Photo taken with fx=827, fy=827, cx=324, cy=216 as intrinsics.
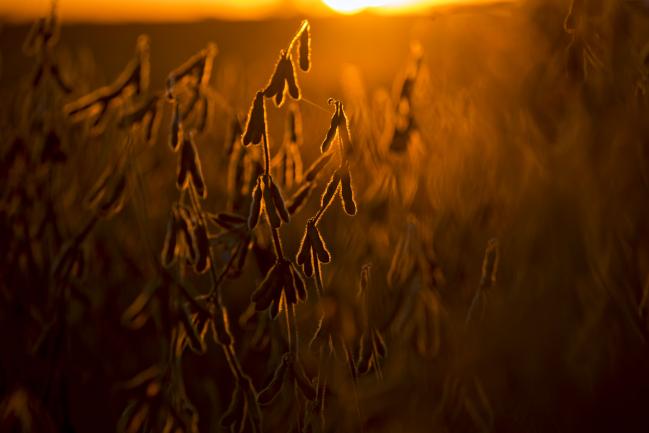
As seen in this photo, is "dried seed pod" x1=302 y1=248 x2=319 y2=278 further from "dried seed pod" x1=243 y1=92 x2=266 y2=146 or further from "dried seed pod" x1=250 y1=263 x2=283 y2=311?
"dried seed pod" x1=243 y1=92 x2=266 y2=146

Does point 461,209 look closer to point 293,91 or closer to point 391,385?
point 391,385

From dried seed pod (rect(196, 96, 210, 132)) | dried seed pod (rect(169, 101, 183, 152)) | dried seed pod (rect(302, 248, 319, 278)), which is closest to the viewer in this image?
dried seed pod (rect(302, 248, 319, 278))

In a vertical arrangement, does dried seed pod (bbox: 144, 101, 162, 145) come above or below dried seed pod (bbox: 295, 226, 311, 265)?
above

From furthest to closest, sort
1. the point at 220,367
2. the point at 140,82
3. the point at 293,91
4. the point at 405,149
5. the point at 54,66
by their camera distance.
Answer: the point at 220,367, the point at 405,149, the point at 54,66, the point at 140,82, the point at 293,91

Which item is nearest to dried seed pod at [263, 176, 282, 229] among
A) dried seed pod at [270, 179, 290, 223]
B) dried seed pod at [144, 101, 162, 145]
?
dried seed pod at [270, 179, 290, 223]

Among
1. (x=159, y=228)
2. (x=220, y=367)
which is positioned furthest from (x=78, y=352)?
(x=159, y=228)

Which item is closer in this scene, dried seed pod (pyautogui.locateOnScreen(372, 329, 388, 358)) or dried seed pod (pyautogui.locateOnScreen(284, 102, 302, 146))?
dried seed pod (pyautogui.locateOnScreen(372, 329, 388, 358))

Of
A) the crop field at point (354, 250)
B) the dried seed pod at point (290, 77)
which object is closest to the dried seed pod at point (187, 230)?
the crop field at point (354, 250)
